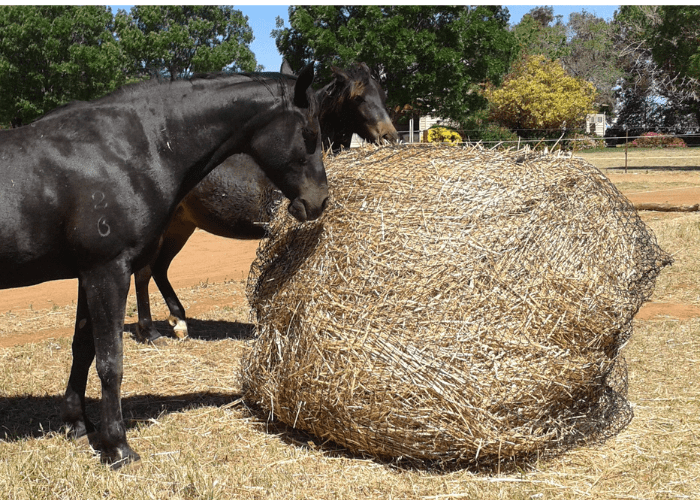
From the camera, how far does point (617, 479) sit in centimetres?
371

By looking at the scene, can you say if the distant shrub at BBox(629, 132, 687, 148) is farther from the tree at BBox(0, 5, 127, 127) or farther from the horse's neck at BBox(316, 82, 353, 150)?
the horse's neck at BBox(316, 82, 353, 150)

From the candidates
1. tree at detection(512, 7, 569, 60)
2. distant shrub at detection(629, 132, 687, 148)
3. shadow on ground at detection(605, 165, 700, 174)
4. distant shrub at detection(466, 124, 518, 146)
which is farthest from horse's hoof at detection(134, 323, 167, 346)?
tree at detection(512, 7, 569, 60)

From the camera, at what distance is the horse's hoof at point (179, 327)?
7055 mm

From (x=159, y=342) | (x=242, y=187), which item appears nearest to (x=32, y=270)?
(x=242, y=187)

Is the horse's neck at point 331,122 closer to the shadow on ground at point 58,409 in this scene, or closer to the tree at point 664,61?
the shadow on ground at point 58,409

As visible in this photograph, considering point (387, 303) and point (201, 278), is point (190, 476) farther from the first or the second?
point (201, 278)

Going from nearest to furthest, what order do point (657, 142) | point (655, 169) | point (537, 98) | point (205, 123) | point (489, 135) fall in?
1. point (205, 123)
2. point (655, 169)
3. point (489, 135)
4. point (537, 98)
5. point (657, 142)

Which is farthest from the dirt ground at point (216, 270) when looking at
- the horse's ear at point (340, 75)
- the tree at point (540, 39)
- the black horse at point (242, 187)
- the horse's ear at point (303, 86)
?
the tree at point (540, 39)

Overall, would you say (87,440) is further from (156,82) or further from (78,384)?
(156,82)

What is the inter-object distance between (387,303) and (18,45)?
25.2m

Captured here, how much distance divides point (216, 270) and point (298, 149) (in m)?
7.24

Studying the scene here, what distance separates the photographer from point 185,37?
30.8 m

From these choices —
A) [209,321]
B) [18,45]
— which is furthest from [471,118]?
[209,321]

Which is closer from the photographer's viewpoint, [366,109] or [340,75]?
[340,75]
